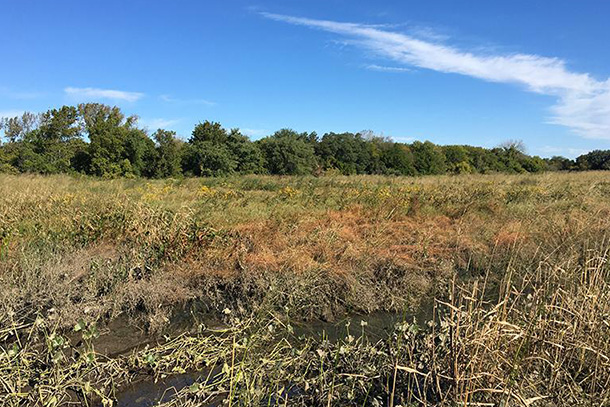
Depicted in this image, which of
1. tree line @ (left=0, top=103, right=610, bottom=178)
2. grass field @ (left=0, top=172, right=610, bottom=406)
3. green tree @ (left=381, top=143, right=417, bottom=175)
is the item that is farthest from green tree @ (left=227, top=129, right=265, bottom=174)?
grass field @ (left=0, top=172, right=610, bottom=406)

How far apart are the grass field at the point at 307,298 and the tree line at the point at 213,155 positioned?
19602 millimetres

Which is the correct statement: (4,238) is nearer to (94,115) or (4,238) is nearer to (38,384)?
(38,384)

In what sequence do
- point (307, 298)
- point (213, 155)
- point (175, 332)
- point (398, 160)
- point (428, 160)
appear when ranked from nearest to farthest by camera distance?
point (175, 332), point (307, 298), point (213, 155), point (398, 160), point (428, 160)

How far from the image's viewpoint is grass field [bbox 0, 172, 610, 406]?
258 cm

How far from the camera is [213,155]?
27094mm

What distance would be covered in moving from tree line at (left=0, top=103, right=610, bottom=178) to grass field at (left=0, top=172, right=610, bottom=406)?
772 inches

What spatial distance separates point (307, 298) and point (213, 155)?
77.4 feet

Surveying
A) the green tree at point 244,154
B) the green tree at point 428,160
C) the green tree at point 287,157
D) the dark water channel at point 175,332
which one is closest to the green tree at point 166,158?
the green tree at point 244,154

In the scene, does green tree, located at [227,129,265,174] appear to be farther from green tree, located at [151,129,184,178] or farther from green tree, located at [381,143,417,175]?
green tree, located at [381,143,417,175]

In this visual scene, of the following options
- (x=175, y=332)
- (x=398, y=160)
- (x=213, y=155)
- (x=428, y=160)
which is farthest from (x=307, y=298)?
(x=428, y=160)

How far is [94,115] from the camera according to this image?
4203 cm

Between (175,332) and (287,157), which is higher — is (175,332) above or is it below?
below

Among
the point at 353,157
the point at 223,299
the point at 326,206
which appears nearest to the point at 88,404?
the point at 223,299

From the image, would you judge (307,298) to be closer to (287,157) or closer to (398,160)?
(287,157)
